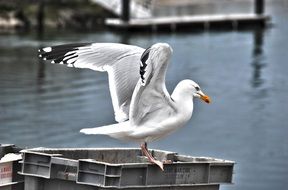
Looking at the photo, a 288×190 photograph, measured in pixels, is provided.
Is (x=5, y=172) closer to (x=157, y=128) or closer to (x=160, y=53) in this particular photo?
(x=157, y=128)

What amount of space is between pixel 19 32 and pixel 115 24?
4635 mm

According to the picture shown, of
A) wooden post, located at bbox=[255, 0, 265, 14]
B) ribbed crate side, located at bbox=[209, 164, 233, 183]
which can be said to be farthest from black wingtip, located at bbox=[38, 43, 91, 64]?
wooden post, located at bbox=[255, 0, 265, 14]

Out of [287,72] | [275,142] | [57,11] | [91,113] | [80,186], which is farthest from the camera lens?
[57,11]

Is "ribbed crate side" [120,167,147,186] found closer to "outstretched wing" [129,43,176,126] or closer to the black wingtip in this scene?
"outstretched wing" [129,43,176,126]

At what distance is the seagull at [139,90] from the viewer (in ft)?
28.6

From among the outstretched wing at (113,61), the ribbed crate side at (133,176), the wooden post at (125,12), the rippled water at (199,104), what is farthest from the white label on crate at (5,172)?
the wooden post at (125,12)

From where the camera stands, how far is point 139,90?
8.93 metres

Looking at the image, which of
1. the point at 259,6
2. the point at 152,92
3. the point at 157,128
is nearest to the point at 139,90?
the point at 152,92

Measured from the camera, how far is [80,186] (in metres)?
8.42

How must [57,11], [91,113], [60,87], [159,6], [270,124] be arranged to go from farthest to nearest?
[159,6] → [57,11] → [60,87] → [91,113] → [270,124]

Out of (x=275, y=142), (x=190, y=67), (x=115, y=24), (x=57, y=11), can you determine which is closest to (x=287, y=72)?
(x=190, y=67)

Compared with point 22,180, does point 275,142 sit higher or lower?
lower

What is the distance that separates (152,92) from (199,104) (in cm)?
1311

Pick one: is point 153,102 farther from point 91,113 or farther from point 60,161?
point 91,113
